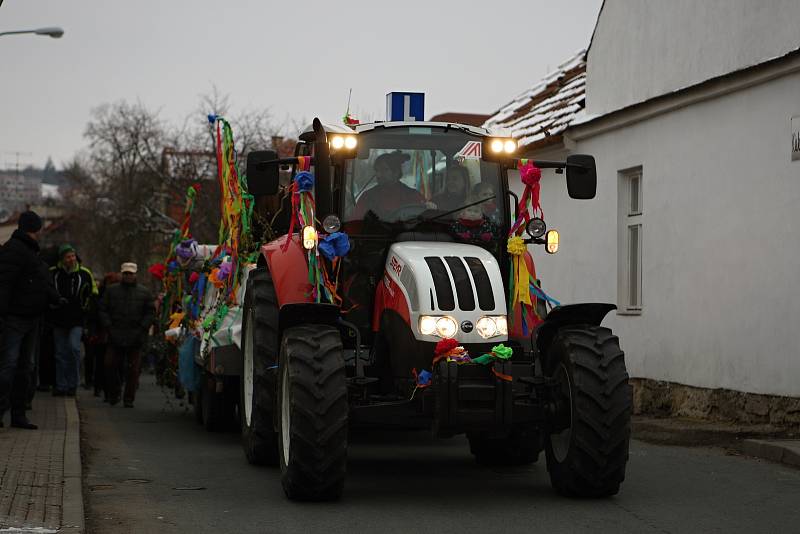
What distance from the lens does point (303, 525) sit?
7.96m

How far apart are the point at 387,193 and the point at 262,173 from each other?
96cm

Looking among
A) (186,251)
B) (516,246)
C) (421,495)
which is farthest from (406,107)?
(186,251)

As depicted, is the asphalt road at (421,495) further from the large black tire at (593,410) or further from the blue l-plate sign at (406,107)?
the blue l-plate sign at (406,107)

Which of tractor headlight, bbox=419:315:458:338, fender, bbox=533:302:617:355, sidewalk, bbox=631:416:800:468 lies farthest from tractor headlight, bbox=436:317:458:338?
sidewalk, bbox=631:416:800:468

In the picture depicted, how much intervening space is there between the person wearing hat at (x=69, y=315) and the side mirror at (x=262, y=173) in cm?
792

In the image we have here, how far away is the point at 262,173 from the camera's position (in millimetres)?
9852

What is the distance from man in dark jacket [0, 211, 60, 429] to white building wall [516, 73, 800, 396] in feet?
22.8

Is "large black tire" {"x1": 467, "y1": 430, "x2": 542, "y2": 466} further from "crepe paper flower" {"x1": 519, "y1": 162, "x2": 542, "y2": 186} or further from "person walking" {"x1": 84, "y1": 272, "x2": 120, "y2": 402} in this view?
"person walking" {"x1": 84, "y1": 272, "x2": 120, "y2": 402}

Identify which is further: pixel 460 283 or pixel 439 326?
pixel 460 283

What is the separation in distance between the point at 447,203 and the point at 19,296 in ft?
15.2

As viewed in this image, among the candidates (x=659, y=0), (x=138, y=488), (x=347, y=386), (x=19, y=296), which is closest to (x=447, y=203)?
(x=347, y=386)

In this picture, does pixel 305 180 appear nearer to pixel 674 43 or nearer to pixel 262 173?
pixel 262 173

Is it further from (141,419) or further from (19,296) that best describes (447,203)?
(141,419)

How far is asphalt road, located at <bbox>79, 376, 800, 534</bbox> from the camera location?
26.4ft
